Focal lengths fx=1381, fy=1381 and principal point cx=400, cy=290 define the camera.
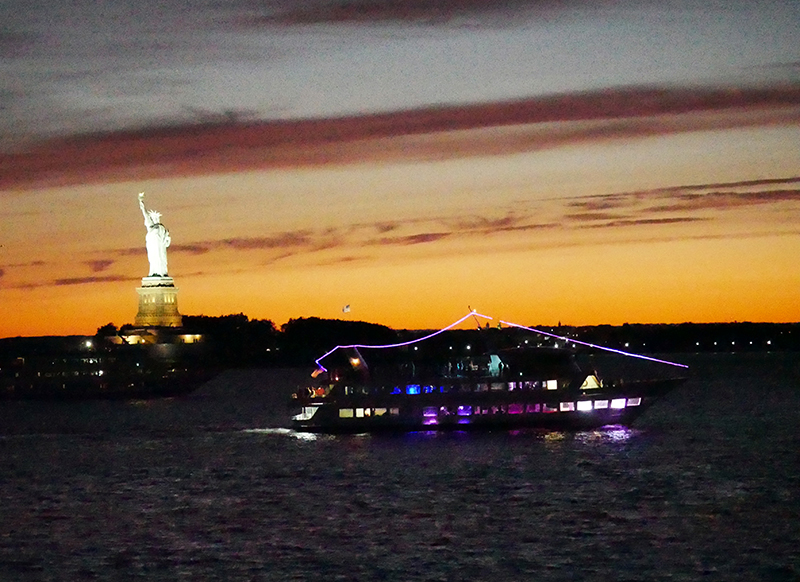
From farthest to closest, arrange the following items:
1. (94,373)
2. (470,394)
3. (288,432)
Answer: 1. (94,373)
2. (288,432)
3. (470,394)

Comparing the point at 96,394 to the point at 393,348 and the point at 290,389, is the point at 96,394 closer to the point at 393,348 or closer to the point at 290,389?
the point at 290,389

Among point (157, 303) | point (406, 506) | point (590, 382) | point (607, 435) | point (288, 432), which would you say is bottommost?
point (406, 506)

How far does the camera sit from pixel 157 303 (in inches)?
6614

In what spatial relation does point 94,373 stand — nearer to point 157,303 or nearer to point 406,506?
point 157,303

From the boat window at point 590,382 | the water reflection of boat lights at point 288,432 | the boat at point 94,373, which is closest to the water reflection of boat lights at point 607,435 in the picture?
the boat window at point 590,382

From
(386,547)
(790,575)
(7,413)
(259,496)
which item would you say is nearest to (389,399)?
(259,496)

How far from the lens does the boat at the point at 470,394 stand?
70062 millimetres

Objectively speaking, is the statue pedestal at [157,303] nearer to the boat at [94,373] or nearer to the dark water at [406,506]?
the boat at [94,373]

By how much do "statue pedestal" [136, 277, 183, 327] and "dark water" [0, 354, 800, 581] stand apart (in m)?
84.0

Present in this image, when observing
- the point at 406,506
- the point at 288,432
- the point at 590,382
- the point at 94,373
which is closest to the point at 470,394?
the point at 590,382

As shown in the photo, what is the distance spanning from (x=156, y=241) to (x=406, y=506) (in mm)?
120636

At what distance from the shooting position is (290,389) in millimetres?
166000

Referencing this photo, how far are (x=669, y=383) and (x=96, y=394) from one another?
284 feet

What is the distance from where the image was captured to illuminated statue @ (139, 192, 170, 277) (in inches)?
6422
